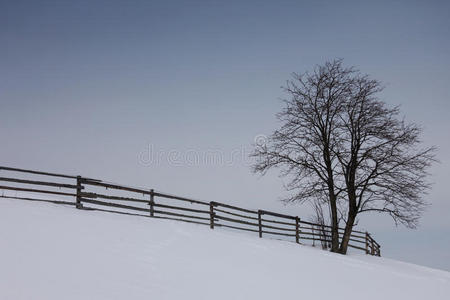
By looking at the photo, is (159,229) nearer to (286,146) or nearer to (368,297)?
(368,297)

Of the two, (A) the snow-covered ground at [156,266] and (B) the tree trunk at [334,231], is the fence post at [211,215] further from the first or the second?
(B) the tree trunk at [334,231]

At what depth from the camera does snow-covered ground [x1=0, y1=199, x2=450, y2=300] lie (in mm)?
6684

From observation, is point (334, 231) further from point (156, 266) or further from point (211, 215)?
point (156, 266)

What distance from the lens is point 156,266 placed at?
8.47 m

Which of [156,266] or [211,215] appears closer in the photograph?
[156,266]

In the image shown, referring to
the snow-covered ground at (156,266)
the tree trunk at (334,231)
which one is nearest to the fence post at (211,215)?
the snow-covered ground at (156,266)

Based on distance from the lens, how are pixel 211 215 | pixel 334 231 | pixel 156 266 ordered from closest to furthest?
pixel 156 266 < pixel 211 215 < pixel 334 231

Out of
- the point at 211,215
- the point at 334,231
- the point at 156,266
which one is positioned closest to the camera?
the point at 156,266

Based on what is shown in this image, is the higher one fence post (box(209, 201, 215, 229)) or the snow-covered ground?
fence post (box(209, 201, 215, 229))

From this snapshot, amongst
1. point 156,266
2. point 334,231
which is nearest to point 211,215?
point 334,231

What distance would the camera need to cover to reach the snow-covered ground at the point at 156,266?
6.68 m

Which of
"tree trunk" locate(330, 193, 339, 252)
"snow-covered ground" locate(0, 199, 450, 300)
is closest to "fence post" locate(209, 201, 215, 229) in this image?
"snow-covered ground" locate(0, 199, 450, 300)

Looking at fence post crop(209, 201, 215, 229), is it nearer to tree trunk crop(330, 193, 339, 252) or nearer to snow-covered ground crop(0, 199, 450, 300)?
snow-covered ground crop(0, 199, 450, 300)

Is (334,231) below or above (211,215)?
below
